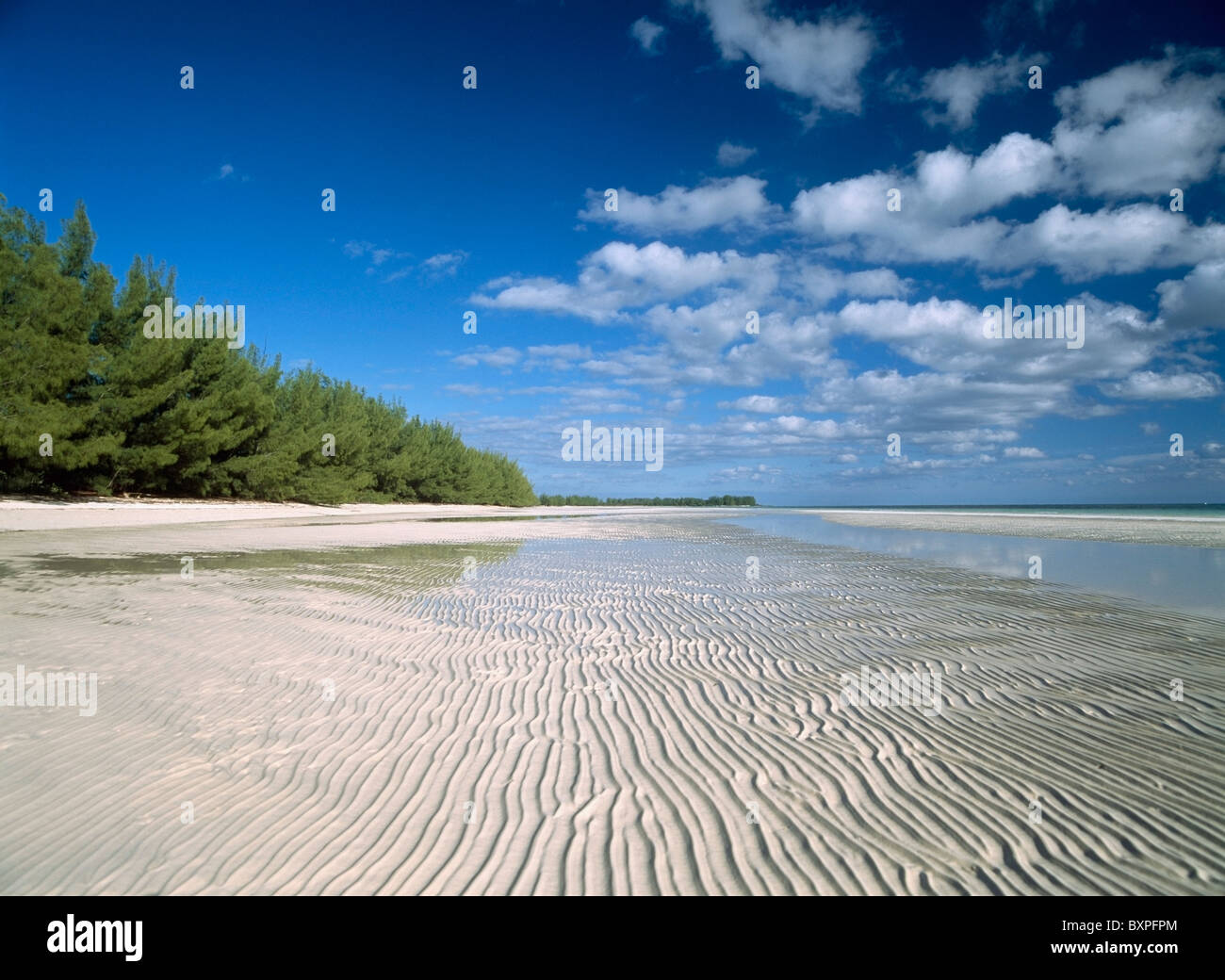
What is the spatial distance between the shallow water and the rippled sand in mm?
3182

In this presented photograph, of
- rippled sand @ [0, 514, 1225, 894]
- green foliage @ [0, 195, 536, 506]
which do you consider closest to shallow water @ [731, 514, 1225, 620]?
rippled sand @ [0, 514, 1225, 894]

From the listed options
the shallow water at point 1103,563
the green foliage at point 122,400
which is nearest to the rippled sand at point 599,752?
the shallow water at point 1103,563

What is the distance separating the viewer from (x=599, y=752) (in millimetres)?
4953

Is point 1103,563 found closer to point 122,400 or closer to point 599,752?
point 599,752

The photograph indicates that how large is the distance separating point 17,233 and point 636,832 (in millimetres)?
40805

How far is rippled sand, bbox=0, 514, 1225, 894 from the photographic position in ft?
11.0

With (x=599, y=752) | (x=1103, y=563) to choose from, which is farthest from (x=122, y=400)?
(x=1103, y=563)

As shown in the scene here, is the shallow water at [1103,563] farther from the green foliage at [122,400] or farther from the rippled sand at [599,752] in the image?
the green foliage at [122,400]

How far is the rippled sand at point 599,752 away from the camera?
3.34 m

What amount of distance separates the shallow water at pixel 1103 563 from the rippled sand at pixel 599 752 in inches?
125

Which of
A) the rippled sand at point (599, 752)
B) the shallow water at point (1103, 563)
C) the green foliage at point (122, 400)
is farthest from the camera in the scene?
the green foliage at point (122, 400)

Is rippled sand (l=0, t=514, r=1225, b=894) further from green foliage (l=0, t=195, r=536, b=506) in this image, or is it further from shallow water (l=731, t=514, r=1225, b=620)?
green foliage (l=0, t=195, r=536, b=506)
